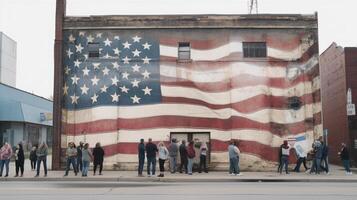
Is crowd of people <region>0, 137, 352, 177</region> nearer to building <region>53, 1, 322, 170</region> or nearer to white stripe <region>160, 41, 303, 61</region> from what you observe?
building <region>53, 1, 322, 170</region>

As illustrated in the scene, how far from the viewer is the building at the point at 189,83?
86.5ft

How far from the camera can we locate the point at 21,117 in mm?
42656

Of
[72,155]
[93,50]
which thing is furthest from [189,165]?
[93,50]

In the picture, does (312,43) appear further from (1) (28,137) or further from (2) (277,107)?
(1) (28,137)

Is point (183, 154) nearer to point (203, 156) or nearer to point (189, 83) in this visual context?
point (203, 156)

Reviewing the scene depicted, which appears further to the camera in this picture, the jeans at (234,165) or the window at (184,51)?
the window at (184,51)

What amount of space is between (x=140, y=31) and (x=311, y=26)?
9099mm

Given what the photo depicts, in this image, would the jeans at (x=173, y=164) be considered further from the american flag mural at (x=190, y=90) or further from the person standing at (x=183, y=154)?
the american flag mural at (x=190, y=90)

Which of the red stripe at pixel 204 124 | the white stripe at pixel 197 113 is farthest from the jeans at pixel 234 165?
the white stripe at pixel 197 113

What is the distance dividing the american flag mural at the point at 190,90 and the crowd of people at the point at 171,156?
41.7 inches

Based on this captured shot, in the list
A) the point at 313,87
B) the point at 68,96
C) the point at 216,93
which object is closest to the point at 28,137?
the point at 68,96

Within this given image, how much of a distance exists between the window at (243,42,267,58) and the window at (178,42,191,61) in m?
2.99

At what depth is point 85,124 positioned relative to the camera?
26.7 m

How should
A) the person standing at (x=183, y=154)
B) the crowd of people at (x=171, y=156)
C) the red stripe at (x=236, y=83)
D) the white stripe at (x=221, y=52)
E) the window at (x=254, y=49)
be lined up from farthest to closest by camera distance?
1. the window at (x=254, y=49)
2. the white stripe at (x=221, y=52)
3. the red stripe at (x=236, y=83)
4. the person standing at (x=183, y=154)
5. the crowd of people at (x=171, y=156)
